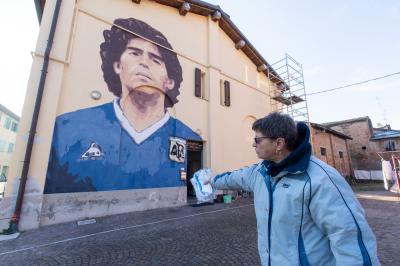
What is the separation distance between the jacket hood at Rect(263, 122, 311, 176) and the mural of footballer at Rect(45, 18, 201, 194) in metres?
6.89

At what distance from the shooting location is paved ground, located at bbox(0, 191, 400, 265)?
387cm

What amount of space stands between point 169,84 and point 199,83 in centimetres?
197

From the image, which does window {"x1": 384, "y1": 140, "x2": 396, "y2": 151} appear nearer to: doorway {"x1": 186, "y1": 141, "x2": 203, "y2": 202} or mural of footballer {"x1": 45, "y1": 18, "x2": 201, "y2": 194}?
doorway {"x1": 186, "y1": 141, "x2": 203, "y2": 202}

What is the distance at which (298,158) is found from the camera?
1.55 metres

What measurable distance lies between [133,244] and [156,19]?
9.40 meters

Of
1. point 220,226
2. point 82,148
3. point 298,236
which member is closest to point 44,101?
point 82,148

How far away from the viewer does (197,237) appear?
5.09 metres

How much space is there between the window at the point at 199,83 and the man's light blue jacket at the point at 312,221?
9.51 m

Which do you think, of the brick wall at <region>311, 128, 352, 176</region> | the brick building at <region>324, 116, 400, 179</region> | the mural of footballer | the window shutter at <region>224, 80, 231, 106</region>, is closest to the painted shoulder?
the mural of footballer

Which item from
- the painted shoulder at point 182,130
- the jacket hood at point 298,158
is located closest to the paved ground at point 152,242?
the jacket hood at point 298,158

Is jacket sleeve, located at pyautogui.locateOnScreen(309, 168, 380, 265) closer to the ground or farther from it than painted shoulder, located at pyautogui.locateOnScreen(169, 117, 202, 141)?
closer to the ground

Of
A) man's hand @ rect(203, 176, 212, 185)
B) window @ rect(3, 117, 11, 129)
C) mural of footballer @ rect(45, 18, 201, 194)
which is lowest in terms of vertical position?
man's hand @ rect(203, 176, 212, 185)

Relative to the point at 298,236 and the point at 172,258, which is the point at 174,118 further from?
the point at 298,236

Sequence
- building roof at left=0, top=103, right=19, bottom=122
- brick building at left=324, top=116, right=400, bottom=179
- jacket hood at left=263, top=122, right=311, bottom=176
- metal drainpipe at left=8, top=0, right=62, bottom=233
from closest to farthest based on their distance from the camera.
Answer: jacket hood at left=263, top=122, right=311, bottom=176, metal drainpipe at left=8, top=0, right=62, bottom=233, building roof at left=0, top=103, right=19, bottom=122, brick building at left=324, top=116, right=400, bottom=179
